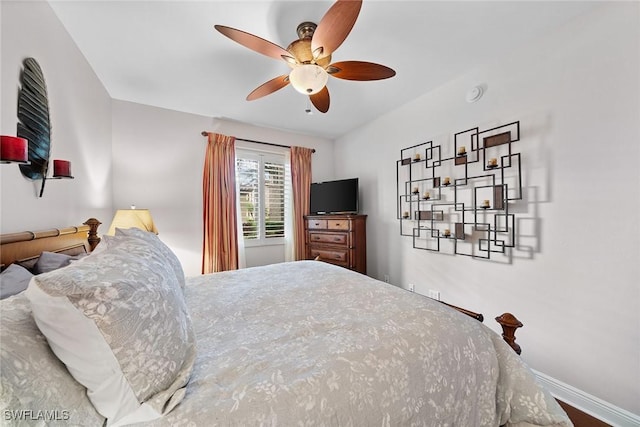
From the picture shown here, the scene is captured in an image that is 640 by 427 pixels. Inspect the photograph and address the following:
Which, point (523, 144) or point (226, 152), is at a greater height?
point (226, 152)

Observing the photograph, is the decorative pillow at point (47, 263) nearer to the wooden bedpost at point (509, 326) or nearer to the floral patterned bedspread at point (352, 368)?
the floral patterned bedspread at point (352, 368)

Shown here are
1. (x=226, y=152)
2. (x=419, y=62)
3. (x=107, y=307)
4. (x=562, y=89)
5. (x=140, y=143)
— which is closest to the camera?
(x=107, y=307)

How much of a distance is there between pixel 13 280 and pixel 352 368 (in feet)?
4.20

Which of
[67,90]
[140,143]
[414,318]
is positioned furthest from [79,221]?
[414,318]

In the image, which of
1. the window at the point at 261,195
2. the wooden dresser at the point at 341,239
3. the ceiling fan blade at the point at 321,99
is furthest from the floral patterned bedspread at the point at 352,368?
the window at the point at 261,195

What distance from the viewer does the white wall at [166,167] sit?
9.29 ft

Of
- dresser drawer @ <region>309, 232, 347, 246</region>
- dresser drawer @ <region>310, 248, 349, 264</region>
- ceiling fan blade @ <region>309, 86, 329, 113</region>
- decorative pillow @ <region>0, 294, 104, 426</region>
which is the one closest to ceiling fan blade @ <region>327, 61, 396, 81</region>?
ceiling fan blade @ <region>309, 86, 329, 113</region>

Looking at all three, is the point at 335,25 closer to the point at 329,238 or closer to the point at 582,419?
the point at 329,238

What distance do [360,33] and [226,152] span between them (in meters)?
2.23

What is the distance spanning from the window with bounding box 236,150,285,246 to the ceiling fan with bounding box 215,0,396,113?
1.85 meters

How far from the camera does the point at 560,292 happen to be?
5.84 ft

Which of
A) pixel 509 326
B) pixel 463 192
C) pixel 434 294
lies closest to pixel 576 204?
pixel 463 192

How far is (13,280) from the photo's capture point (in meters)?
0.93

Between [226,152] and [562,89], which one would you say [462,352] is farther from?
[226,152]
